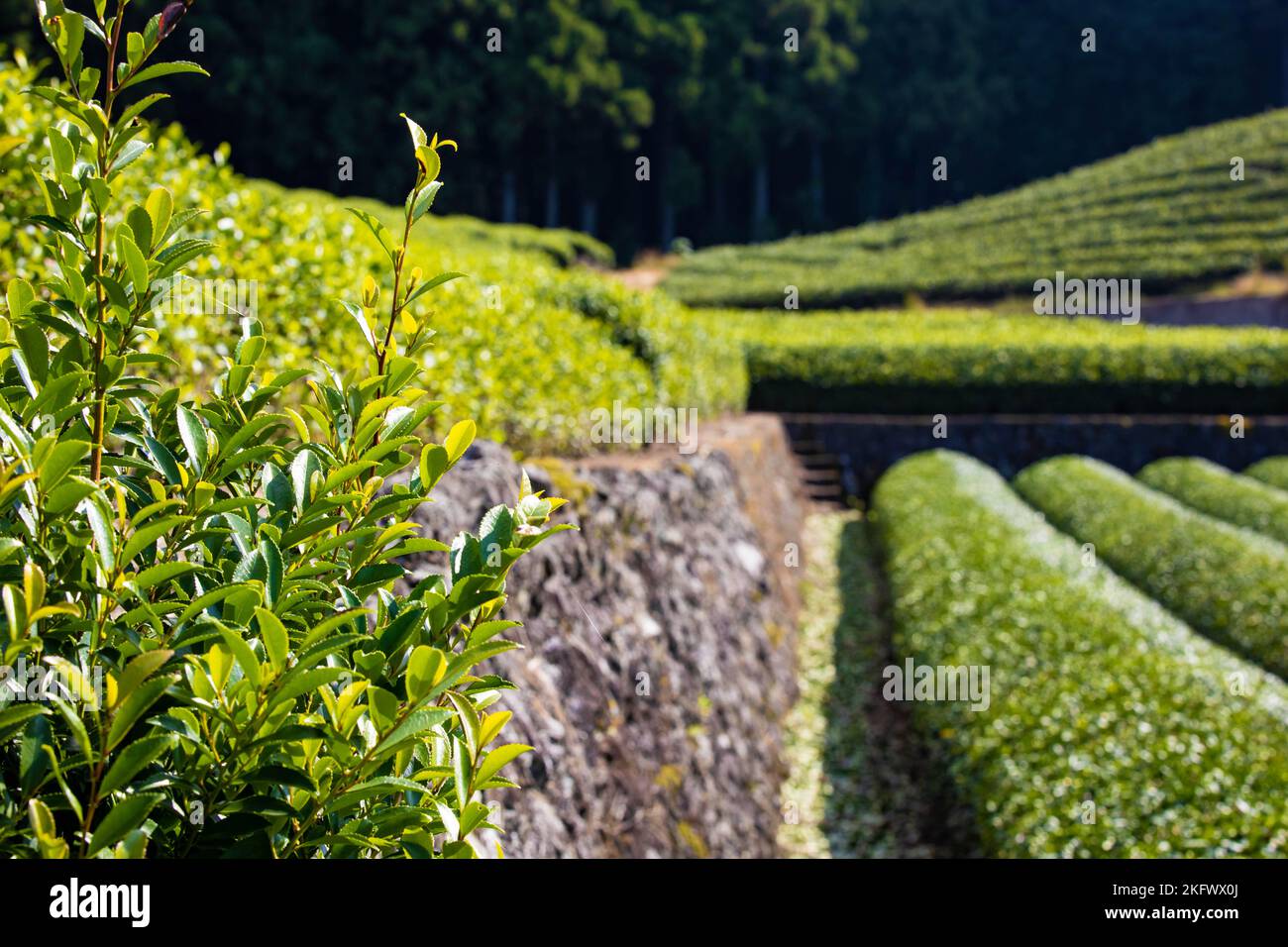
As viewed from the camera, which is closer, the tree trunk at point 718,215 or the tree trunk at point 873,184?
the tree trunk at point 718,215

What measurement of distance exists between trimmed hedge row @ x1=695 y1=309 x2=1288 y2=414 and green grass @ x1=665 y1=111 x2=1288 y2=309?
1047cm

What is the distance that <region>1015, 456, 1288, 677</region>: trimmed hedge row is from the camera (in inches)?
299

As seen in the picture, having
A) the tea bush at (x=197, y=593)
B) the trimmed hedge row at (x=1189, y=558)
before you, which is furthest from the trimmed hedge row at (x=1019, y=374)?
the tea bush at (x=197, y=593)

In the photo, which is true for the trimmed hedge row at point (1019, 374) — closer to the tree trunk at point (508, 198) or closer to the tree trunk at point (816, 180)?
the tree trunk at point (508, 198)

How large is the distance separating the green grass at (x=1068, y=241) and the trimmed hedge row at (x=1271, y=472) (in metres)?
12.2

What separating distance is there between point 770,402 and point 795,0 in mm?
29900

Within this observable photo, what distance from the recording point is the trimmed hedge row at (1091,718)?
4.48 m

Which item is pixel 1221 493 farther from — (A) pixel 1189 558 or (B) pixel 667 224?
(B) pixel 667 224

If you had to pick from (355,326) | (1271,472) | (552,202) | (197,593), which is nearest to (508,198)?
(552,202)

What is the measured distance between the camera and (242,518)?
4.50 ft

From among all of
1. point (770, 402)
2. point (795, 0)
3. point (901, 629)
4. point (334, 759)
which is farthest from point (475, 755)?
point (795, 0)

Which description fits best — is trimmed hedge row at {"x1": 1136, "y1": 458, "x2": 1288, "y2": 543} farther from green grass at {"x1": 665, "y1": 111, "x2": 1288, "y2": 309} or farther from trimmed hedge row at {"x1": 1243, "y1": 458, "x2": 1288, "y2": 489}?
green grass at {"x1": 665, "y1": 111, "x2": 1288, "y2": 309}
